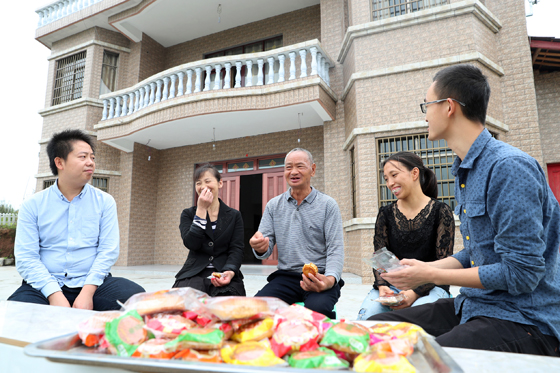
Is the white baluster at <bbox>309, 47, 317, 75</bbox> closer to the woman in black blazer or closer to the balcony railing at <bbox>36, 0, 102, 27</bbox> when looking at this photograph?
the woman in black blazer

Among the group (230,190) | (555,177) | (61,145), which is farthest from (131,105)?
Result: (555,177)

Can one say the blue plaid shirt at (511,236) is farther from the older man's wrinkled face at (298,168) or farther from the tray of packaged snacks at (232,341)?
the older man's wrinkled face at (298,168)

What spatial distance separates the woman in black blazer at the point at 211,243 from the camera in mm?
2514

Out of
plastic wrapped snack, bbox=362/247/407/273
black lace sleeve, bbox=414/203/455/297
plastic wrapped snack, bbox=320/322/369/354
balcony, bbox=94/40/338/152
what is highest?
balcony, bbox=94/40/338/152

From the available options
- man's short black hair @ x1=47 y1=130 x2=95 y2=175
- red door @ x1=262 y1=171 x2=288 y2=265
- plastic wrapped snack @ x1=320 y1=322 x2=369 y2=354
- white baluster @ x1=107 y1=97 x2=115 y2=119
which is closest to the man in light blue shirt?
man's short black hair @ x1=47 y1=130 x2=95 y2=175

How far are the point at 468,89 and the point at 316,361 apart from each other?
50.4 inches

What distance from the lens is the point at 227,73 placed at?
7559mm

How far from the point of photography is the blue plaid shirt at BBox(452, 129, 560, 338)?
1123mm

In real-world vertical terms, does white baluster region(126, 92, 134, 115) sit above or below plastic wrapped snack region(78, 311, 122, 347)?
above

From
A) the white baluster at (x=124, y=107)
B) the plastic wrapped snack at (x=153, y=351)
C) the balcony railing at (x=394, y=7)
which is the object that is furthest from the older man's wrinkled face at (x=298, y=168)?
the white baluster at (x=124, y=107)

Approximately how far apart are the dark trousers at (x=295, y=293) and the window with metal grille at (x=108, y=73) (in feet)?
32.0

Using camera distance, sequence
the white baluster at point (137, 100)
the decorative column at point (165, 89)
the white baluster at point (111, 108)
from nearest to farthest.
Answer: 1. the decorative column at point (165, 89)
2. the white baluster at point (137, 100)
3. the white baluster at point (111, 108)

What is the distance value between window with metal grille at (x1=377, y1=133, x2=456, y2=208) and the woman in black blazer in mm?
4062

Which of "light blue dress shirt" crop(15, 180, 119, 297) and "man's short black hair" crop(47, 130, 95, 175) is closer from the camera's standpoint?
"light blue dress shirt" crop(15, 180, 119, 297)
